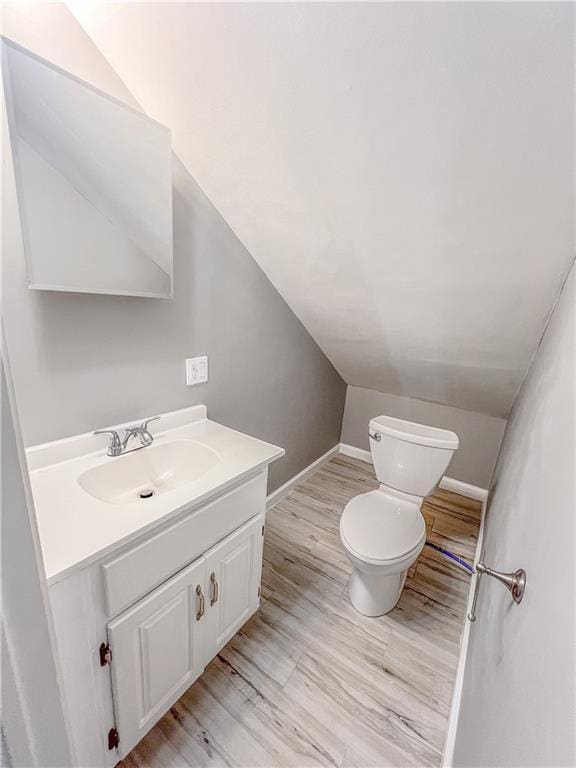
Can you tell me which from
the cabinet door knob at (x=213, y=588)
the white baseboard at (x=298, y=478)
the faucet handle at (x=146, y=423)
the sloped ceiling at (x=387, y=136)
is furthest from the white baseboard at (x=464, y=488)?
the faucet handle at (x=146, y=423)

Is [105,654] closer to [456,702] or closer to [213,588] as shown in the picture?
[213,588]

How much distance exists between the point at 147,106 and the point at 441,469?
1948 millimetres

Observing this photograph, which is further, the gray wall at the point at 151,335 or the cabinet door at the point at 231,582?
the cabinet door at the point at 231,582

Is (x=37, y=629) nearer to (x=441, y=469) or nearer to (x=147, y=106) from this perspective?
(x=147, y=106)

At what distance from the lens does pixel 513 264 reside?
112cm

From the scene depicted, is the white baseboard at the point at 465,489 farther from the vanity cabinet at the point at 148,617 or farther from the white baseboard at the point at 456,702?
the vanity cabinet at the point at 148,617

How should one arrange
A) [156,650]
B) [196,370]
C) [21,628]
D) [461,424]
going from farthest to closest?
[461,424] → [196,370] → [156,650] → [21,628]

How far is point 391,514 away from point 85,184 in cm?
184

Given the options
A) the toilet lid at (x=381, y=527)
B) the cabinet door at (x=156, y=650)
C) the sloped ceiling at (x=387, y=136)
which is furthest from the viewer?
the toilet lid at (x=381, y=527)

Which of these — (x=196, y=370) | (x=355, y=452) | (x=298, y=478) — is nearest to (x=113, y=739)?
(x=196, y=370)

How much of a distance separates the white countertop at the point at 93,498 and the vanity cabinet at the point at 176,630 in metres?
0.26

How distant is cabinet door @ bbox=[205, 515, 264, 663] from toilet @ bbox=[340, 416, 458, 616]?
0.45m

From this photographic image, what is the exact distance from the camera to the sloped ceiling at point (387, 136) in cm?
67

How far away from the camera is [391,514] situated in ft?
5.55
